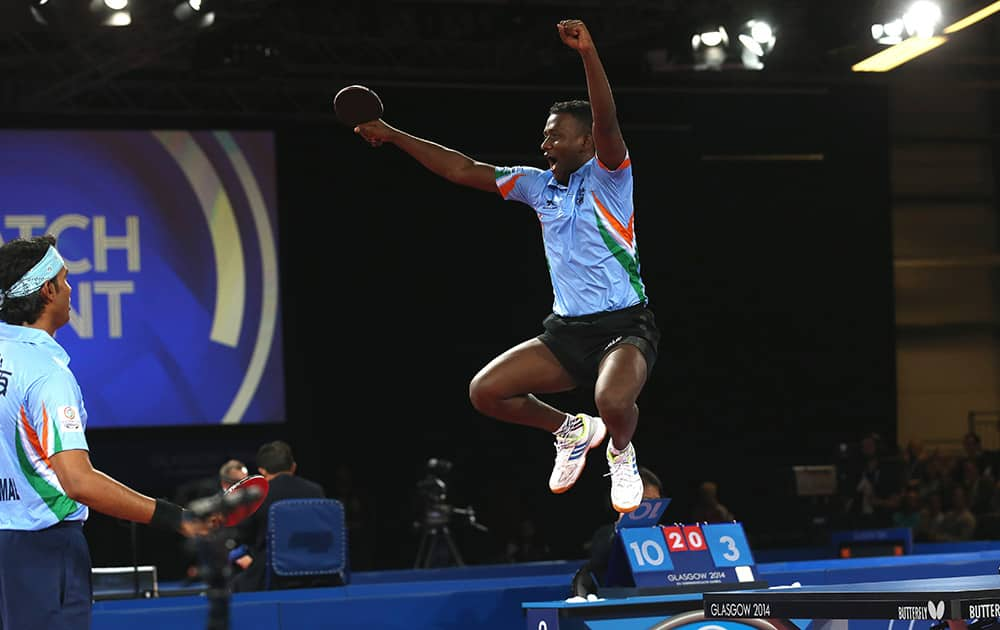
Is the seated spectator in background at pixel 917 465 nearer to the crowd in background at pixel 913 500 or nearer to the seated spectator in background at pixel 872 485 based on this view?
the crowd in background at pixel 913 500

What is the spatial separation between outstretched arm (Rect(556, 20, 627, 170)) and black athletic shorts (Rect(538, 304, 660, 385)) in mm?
643

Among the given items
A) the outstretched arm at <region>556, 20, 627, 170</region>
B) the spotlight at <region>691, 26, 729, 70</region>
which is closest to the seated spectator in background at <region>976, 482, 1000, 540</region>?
the spotlight at <region>691, 26, 729, 70</region>

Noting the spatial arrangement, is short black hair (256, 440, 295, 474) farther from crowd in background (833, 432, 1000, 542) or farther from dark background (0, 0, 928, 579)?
crowd in background (833, 432, 1000, 542)

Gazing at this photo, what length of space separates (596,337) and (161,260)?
9.47m

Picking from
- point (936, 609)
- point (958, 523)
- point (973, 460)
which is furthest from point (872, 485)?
point (936, 609)

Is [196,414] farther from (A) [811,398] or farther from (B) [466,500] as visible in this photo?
(A) [811,398]

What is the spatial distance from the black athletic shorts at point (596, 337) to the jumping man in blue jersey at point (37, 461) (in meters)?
2.26

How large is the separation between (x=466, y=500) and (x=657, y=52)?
585 centimetres

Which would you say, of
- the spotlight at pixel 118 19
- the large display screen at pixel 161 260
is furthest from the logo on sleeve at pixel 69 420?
the large display screen at pixel 161 260

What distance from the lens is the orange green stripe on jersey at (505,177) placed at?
20.0ft

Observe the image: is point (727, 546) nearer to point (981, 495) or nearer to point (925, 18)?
point (925, 18)

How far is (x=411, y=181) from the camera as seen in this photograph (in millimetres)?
17391

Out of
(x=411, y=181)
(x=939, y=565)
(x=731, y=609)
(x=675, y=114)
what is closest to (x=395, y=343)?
(x=411, y=181)

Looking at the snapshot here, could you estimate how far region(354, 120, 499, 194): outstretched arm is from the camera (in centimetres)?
602
